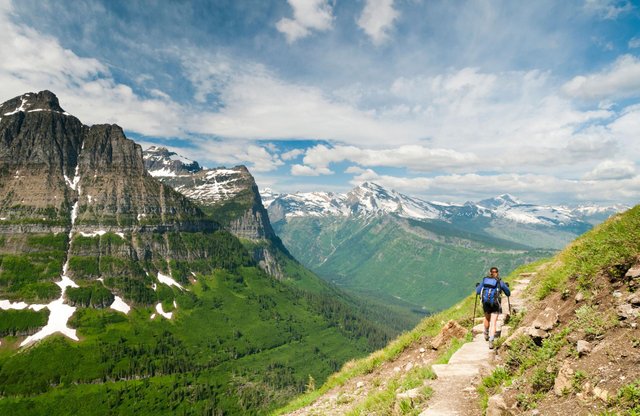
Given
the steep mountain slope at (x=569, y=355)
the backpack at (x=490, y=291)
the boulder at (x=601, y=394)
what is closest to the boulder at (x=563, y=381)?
the steep mountain slope at (x=569, y=355)

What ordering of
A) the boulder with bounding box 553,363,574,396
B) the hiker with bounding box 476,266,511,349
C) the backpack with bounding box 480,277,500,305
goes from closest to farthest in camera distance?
the boulder with bounding box 553,363,574,396
the hiker with bounding box 476,266,511,349
the backpack with bounding box 480,277,500,305

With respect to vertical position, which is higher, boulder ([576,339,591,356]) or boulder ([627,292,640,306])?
boulder ([627,292,640,306])

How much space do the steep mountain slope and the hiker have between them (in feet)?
2.34

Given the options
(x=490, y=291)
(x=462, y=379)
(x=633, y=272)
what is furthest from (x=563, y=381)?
(x=490, y=291)

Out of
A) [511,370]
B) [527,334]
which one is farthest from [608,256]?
[511,370]

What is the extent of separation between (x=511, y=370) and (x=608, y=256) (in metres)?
6.05

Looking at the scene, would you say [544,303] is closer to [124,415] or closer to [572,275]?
[572,275]

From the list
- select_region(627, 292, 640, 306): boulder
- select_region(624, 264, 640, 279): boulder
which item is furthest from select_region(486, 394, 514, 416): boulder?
select_region(624, 264, 640, 279): boulder

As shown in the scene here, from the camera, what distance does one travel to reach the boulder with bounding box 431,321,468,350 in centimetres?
2086

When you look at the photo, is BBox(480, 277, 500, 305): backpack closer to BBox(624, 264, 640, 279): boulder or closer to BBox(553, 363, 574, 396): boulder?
BBox(624, 264, 640, 279): boulder

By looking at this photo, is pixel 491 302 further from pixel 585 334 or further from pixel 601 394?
pixel 601 394

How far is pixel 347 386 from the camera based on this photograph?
22922 millimetres

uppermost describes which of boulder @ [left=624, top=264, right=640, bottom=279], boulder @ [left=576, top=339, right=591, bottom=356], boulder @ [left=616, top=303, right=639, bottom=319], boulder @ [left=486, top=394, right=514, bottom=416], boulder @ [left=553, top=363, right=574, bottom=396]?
boulder @ [left=624, top=264, right=640, bottom=279]

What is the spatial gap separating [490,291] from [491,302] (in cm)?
92
